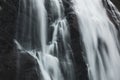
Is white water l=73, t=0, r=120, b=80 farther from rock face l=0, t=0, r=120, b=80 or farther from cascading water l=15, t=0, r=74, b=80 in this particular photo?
cascading water l=15, t=0, r=74, b=80

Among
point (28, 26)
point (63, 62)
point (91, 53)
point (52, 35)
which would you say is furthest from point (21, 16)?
point (91, 53)

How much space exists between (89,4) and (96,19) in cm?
100

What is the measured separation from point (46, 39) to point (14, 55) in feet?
5.34

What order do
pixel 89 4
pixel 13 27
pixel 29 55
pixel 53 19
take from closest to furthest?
1. pixel 29 55
2. pixel 13 27
3. pixel 53 19
4. pixel 89 4

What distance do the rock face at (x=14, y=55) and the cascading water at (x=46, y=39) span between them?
0.24m

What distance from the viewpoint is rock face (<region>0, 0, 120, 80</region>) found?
35.4 ft

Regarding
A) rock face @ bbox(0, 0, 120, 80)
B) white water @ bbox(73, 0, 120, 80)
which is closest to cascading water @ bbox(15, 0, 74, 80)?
rock face @ bbox(0, 0, 120, 80)

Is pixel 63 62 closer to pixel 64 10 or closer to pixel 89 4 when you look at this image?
pixel 64 10

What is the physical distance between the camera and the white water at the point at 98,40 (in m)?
13.3

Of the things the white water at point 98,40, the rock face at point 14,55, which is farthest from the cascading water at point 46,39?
the white water at point 98,40

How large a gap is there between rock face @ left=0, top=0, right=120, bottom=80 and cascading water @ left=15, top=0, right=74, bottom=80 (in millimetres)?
235

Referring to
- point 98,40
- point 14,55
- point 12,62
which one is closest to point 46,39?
point 14,55

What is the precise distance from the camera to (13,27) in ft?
38.8

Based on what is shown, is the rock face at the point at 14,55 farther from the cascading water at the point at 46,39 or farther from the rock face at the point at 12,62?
the cascading water at the point at 46,39
